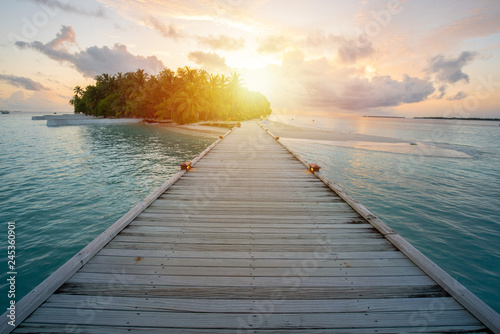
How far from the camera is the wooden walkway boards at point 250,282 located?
232 centimetres

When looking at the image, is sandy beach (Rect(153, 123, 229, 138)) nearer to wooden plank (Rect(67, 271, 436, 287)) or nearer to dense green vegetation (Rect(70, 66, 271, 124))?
dense green vegetation (Rect(70, 66, 271, 124))

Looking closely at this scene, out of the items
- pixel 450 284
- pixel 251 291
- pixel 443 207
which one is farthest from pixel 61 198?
pixel 443 207

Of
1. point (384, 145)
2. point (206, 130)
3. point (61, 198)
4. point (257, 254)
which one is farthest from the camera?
point (206, 130)

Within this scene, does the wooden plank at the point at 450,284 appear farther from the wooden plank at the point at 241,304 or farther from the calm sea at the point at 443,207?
the calm sea at the point at 443,207

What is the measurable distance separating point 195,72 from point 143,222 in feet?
183

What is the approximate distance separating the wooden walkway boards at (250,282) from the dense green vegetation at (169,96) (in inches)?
1959

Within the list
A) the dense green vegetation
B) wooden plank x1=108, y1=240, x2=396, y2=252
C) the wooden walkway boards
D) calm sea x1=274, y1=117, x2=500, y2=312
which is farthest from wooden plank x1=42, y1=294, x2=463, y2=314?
the dense green vegetation

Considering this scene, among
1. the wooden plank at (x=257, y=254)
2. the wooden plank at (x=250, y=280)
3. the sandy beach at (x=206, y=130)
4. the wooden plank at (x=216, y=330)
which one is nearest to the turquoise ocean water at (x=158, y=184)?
the wooden plank at (x=257, y=254)

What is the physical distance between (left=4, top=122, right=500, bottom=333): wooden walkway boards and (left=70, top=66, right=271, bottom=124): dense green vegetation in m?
49.8

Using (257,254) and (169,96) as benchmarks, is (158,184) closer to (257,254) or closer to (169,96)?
(257,254)

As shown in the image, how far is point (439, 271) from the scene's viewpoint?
2.97m

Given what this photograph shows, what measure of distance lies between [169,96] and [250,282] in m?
62.3

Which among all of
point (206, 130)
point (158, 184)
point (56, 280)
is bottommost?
point (158, 184)

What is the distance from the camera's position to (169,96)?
57.1 meters
